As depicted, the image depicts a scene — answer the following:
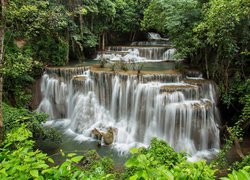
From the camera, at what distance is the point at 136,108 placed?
35.9 feet

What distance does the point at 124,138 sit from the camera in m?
10.5

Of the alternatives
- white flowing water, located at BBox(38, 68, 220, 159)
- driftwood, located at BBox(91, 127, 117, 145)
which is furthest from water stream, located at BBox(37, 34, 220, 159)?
driftwood, located at BBox(91, 127, 117, 145)

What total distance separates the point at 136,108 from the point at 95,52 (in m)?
9.02

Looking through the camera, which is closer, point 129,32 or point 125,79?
point 125,79

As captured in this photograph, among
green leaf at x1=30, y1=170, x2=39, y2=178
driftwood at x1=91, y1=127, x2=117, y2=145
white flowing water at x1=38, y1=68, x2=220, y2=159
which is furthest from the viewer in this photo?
driftwood at x1=91, y1=127, x2=117, y2=145

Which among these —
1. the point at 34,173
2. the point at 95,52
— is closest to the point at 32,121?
the point at 34,173

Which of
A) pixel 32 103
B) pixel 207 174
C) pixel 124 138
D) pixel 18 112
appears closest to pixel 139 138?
pixel 124 138

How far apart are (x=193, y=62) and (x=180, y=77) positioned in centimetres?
238

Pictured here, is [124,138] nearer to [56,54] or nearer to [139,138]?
[139,138]

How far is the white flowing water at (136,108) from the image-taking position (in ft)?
32.4

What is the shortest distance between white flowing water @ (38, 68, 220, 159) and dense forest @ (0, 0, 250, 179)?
3.17 feet

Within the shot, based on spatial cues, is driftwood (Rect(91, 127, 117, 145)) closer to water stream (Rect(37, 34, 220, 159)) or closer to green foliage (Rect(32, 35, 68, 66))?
water stream (Rect(37, 34, 220, 159))

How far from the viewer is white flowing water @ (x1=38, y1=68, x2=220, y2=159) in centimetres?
987

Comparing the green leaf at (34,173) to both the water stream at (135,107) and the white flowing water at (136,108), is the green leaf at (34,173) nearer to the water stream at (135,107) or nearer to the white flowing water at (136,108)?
the water stream at (135,107)
